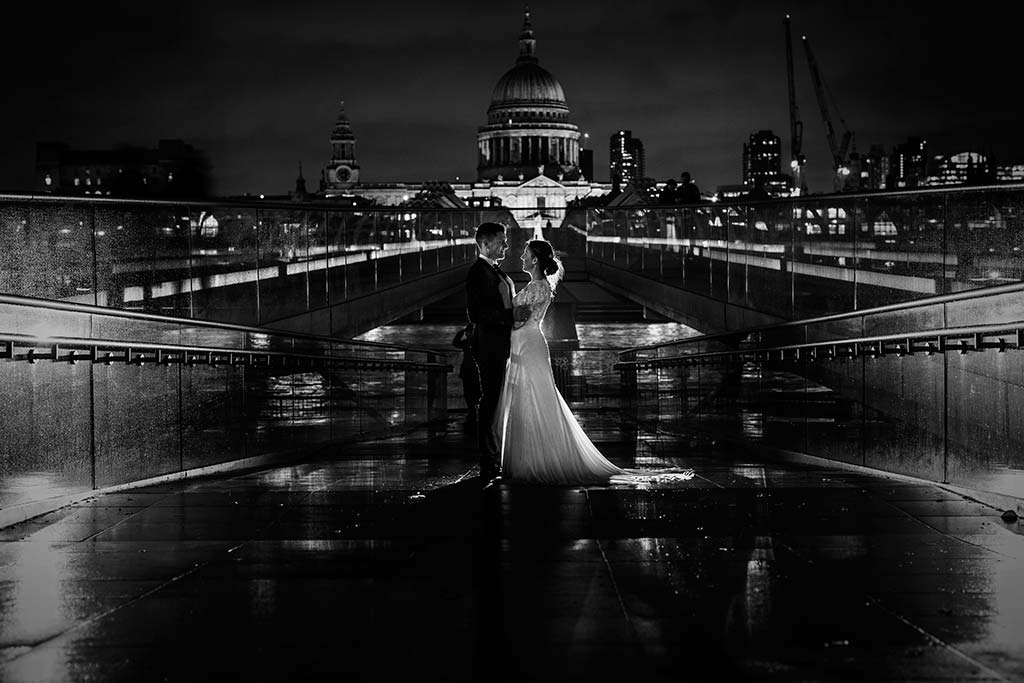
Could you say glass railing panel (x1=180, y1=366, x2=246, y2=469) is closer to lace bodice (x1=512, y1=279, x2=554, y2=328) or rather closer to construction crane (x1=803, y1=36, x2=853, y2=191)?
lace bodice (x1=512, y1=279, x2=554, y2=328)

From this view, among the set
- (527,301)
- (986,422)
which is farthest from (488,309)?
(986,422)

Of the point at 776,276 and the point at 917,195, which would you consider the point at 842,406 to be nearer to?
the point at 917,195

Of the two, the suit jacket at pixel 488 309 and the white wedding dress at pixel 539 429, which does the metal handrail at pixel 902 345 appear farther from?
the suit jacket at pixel 488 309

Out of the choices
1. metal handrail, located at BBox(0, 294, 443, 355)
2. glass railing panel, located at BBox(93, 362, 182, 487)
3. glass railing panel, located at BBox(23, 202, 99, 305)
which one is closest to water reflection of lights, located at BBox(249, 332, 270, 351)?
metal handrail, located at BBox(0, 294, 443, 355)

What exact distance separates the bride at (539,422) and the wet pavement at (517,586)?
2.20 ft

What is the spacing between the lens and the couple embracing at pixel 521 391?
34.2 feet

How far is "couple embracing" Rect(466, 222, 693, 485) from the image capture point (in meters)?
10.4

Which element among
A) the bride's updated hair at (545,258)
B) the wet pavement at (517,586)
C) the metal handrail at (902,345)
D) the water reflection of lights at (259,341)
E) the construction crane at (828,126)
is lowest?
the wet pavement at (517,586)

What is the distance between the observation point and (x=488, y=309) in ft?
34.7

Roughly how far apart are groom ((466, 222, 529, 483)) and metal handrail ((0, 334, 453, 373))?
2291 mm

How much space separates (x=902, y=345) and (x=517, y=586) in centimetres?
541

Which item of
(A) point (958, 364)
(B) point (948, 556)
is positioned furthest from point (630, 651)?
(A) point (958, 364)

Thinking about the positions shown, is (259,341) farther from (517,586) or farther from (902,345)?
(517,586)

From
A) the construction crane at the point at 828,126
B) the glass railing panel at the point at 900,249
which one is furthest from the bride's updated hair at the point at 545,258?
the construction crane at the point at 828,126
